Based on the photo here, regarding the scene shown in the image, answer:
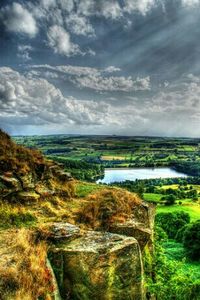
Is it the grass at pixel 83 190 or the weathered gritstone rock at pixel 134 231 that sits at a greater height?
the grass at pixel 83 190

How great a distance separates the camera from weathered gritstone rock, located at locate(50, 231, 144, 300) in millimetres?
12859

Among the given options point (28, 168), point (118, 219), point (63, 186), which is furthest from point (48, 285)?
point (63, 186)

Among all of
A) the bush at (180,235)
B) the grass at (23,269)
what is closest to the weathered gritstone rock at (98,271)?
the grass at (23,269)

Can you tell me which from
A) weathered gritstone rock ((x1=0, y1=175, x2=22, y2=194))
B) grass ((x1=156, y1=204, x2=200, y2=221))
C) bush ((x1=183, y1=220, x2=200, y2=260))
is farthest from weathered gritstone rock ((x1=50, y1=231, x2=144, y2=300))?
grass ((x1=156, y1=204, x2=200, y2=221))

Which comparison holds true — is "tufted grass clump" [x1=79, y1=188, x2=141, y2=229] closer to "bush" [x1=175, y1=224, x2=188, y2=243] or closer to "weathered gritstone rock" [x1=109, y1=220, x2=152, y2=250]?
"weathered gritstone rock" [x1=109, y1=220, x2=152, y2=250]

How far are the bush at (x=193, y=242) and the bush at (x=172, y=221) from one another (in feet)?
85.2

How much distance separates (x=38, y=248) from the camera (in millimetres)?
12711

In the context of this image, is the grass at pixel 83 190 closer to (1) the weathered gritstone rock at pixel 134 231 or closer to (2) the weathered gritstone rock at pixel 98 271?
(1) the weathered gritstone rock at pixel 134 231

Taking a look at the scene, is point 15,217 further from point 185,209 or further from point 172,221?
point 185,209

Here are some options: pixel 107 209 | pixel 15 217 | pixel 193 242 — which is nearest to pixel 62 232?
pixel 15 217

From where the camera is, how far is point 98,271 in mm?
12852

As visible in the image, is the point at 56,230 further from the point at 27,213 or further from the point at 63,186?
the point at 63,186

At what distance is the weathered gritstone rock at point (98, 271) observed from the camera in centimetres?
1286

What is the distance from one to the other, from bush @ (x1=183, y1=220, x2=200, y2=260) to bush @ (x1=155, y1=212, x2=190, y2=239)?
25972mm
